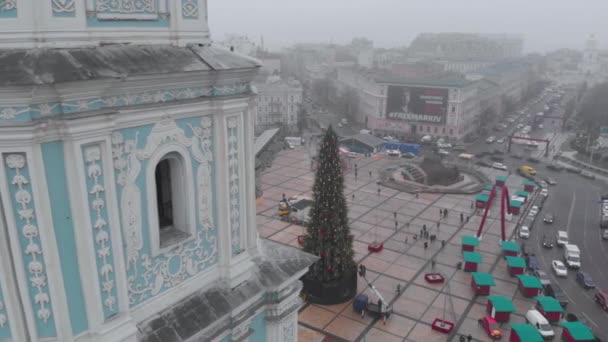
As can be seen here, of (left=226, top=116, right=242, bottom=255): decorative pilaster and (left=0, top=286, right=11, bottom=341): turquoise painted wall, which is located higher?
(left=226, top=116, right=242, bottom=255): decorative pilaster

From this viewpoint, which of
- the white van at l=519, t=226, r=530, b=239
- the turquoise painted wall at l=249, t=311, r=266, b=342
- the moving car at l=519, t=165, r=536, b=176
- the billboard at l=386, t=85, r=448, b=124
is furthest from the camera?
the billboard at l=386, t=85, r=448, b=124

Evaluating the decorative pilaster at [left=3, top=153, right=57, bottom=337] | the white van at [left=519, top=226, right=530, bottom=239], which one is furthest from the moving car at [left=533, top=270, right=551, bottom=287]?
the decorative pilaster at [left=3, top=153, right=57, bottom=337]

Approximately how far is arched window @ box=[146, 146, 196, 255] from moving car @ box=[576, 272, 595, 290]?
26282 mm

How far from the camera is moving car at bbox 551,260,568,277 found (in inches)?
1106

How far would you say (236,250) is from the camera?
934 cm

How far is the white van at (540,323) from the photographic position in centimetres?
2148

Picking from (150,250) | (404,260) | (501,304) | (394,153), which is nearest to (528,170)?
(394,153)

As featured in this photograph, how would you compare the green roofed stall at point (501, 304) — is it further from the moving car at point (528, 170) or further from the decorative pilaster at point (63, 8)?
the moving car at point (528, 170)

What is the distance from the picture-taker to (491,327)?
854 inches

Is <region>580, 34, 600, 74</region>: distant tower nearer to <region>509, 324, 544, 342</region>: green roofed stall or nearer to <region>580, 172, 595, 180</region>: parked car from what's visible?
<region>580, 172, 595, 180</region>: parked car

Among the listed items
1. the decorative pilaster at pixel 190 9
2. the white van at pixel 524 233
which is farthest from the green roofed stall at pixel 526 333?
the decorative pilaster at pixel 190 9

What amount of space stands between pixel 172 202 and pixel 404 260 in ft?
75.2

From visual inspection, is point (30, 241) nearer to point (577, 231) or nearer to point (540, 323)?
point (540, 323)

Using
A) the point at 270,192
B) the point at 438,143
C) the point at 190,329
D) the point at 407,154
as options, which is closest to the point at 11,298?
the point at 190,329
